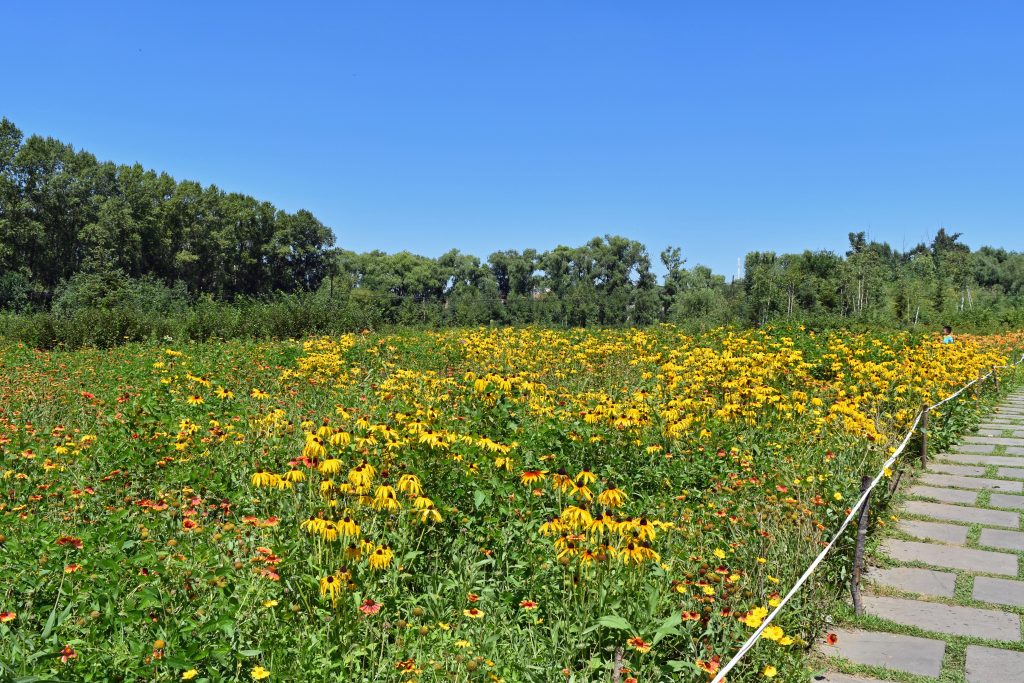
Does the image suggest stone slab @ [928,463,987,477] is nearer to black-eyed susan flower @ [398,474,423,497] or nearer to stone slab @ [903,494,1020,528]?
stone slab @ [903,494,1020,528]

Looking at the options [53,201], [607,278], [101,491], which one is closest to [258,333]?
[101,491]

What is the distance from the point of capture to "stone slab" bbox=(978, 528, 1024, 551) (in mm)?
Answer: 4094

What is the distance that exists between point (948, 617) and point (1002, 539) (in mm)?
1454

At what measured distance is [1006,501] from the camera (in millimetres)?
4961

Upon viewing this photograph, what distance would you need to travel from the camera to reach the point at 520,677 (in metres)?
2.50

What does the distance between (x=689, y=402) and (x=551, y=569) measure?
10.6 ft

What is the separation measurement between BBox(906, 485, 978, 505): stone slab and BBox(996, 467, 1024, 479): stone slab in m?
0.76

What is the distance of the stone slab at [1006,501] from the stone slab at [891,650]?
8.41ft

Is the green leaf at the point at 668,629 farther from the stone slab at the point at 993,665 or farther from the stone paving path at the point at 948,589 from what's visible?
the stone slab at the point at 993,665

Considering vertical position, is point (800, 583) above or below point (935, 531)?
above

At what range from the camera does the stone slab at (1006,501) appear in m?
4.85

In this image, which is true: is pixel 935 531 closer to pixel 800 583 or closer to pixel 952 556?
pixel 952 556

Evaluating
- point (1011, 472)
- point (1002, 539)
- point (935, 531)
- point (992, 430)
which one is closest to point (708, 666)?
point (935, 531)

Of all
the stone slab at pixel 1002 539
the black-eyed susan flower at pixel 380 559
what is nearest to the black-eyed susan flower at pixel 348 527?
the black-eyed susan flower at pixel 380 559
